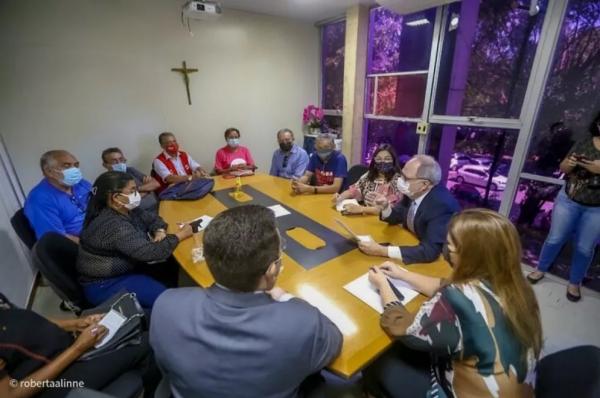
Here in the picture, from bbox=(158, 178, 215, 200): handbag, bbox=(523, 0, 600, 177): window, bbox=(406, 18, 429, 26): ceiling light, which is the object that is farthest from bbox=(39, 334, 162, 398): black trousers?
bbox=(406, 18, 429, 26): ceiling light

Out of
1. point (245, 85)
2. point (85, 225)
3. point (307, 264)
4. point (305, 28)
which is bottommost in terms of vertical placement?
point (307, 264)

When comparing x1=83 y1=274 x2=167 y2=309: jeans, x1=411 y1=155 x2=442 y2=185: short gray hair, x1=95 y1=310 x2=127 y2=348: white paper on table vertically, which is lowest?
x1=83 y1=274 x2=167 y2=309: jeans

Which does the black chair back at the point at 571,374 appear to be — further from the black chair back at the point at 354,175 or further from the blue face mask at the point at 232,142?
the blue face mask at the point at 232,142

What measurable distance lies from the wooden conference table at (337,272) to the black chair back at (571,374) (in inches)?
15.9

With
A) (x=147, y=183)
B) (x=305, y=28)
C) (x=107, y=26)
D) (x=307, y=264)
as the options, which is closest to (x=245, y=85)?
(x=305, y=28)

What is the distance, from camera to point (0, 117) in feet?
8.14

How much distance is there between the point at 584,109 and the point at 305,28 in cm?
351

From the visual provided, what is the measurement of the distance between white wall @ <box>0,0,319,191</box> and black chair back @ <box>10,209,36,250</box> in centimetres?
129

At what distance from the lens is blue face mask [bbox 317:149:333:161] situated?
8.45 feet

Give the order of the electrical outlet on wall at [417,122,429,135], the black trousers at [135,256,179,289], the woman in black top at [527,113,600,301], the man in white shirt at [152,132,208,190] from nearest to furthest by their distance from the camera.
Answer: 1. the black trousers at [135,256,179,289]
2. the woman in black top at [527,113,600,301]
3. the man in white shirt at [152,132,208,190]
4. the electrical outlet on wall at [417,122,429,135]

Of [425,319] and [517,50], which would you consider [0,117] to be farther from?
[517,50]

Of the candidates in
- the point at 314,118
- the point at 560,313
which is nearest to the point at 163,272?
the point at 560,313

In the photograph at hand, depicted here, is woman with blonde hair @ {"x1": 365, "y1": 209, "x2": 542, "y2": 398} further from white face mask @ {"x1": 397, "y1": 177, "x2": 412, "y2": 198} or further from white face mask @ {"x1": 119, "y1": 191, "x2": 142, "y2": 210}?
white face mask @ {"x1": 119, "y1": 191, "x2": 142, "y2": 210}

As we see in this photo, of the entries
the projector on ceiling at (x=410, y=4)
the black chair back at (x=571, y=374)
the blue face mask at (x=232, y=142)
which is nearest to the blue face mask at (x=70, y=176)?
the blue face mask at (x=232, y=142)
